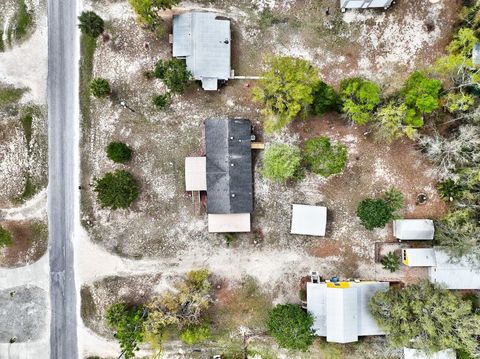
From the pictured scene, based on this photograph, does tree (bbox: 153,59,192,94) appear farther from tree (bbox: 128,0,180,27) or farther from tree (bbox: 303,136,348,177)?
tree (bbox: 303,136,348,177)

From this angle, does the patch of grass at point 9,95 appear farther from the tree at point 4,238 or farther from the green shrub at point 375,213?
the green shrub at point 375,213

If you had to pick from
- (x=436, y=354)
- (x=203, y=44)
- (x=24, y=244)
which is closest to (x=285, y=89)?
(x=203, y=44)

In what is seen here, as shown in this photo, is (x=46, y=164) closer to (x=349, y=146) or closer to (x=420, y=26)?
(x=349, y=146)

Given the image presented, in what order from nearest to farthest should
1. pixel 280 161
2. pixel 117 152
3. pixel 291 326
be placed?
1. pixel 291 326
2. pixel 280 161
3. pixel 117 152

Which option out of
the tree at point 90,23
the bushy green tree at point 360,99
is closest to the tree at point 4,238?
the tree at point 90,23

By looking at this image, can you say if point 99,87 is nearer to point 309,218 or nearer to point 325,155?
point 325,155

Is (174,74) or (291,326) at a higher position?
(174,74)

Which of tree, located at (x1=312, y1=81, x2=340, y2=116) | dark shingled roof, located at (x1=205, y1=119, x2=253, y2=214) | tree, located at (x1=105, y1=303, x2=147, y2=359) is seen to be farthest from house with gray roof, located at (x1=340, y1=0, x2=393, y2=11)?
tree, located at (x1=105, y1=303, x2=147, y2=359)
